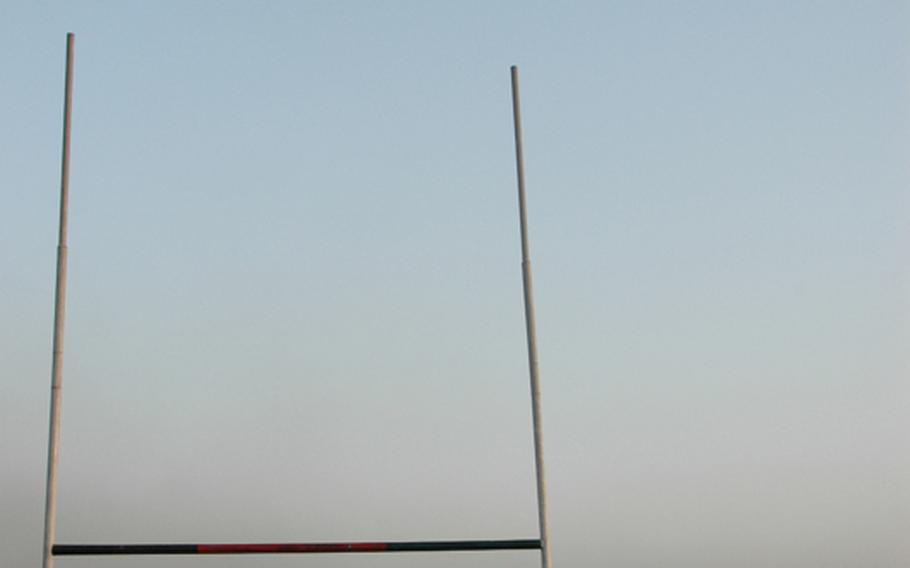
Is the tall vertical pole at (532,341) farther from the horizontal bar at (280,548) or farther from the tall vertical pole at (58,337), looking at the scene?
Answer: the tall vertical pole at (58,337)

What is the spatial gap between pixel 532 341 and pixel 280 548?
8.89 ft

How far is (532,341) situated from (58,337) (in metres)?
3.91

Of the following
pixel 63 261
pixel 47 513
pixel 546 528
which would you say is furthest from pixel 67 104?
pixel 546 528

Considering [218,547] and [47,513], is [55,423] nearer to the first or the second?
[47,513]

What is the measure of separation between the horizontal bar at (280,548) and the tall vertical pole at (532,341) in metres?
0.30

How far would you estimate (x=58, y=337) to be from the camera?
34.0 feet

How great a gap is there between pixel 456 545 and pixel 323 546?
105cm

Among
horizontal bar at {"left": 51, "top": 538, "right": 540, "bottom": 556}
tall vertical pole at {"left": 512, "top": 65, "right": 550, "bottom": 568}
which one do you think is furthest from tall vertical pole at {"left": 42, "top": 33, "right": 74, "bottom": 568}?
tall vertical pole at {"left": 512, "top": 65, "right": 550, "bottom": 568}

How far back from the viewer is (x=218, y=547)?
9.87 metres

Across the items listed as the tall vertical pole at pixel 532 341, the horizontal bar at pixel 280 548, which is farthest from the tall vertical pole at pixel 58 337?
the tall vertical pole at pixel 532 341

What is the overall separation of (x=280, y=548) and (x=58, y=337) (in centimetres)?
254

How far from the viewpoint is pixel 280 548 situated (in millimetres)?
9812

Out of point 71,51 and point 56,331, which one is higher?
point 71,51

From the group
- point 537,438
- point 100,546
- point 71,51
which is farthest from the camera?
point 71,51
